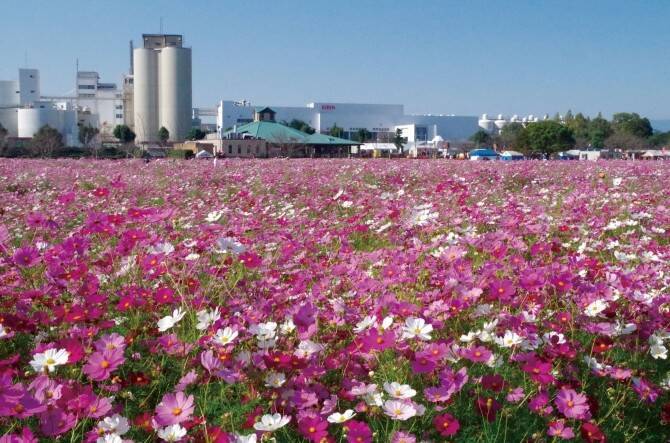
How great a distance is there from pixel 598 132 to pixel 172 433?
8355cm

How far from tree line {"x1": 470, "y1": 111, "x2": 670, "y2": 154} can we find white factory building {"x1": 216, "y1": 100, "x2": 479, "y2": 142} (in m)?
17.4

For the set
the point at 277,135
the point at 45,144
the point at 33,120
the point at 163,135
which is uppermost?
the point at 33,120

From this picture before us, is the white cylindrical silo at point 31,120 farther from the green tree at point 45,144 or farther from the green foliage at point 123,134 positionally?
the green tree at point 45,144

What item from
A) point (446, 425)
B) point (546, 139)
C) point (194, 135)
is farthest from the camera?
point (194, 135)

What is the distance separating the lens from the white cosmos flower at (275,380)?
1.64m

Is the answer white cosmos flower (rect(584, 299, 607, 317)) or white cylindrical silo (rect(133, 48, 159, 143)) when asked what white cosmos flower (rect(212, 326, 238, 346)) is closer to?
white cosmos flower (rect(584, 299, 607, 317))

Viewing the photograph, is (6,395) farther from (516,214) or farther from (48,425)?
(516,214)

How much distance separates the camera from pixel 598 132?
77875 mm

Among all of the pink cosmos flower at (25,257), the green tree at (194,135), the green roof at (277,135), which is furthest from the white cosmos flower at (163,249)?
the green tree at (194,135)

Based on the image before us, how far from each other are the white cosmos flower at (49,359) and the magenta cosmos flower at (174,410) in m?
0.27

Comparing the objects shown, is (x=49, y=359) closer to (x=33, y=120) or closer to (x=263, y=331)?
(x=263, y=331)

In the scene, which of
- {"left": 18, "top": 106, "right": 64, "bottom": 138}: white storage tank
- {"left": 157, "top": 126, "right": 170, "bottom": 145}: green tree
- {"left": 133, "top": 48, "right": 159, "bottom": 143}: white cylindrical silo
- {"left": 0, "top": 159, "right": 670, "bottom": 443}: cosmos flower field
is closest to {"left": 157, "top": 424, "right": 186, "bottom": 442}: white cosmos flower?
{"left": 0, "top": 159, "right": 670, "bottom": 443}: cosmos flower field

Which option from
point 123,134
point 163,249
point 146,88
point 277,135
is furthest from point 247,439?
point 146,88

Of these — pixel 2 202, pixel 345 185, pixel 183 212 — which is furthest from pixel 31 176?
pixel 183 212
